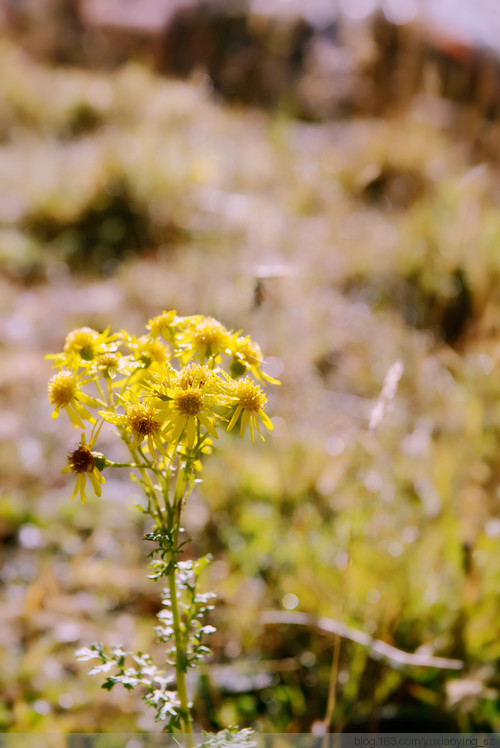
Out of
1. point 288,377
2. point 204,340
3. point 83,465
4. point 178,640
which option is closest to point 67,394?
point 83,465

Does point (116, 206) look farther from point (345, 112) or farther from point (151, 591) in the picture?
point (345, 112)

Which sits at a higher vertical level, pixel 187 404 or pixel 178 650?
pixel 187 404

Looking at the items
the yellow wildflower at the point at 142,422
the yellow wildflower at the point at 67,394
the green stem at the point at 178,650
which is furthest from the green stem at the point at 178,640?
the yellow wildflower at the point at 67,394

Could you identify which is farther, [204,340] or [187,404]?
[204,340]

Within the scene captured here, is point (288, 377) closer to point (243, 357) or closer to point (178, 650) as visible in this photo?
point (243, 357)

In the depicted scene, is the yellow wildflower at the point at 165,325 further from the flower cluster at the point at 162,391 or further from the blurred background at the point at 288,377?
the blurred background at the point at 288,377

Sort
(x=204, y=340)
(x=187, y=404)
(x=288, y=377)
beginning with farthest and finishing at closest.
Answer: (x=288, y=377) < (x=204, y=340) < (x=187, y=404)
